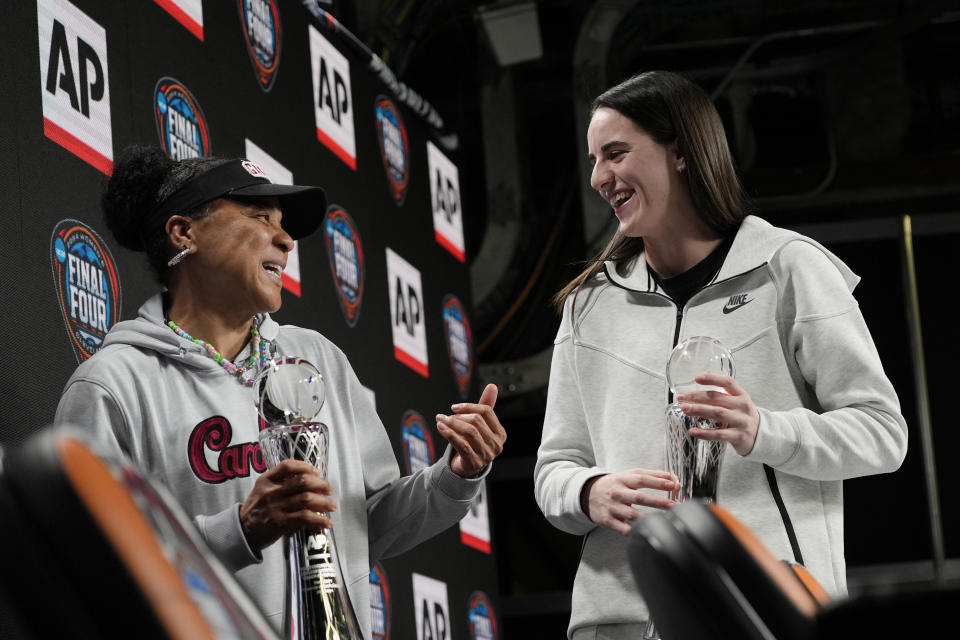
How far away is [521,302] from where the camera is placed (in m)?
6.36

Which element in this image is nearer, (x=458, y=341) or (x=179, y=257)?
(x=179, y=257)

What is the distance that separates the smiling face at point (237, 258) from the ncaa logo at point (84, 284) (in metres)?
0.35

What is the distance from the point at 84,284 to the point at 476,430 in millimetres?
976

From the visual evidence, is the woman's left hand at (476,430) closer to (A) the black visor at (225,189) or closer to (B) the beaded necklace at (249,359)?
(B) the beaded necklace at (249,359)

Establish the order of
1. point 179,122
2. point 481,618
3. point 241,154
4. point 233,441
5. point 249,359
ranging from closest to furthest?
point 233,441
point 249,359
point 179,122
point 241,154
point 481,618

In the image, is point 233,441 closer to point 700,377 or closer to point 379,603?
point 700,377

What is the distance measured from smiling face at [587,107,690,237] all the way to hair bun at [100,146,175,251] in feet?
2.56

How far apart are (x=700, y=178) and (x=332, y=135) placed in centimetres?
211

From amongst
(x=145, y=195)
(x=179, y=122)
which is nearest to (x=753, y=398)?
(x=145, y=195)

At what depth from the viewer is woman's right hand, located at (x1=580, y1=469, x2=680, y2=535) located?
5.36 feet

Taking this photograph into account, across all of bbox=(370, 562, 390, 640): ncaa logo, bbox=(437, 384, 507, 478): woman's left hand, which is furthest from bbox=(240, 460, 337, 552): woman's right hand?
bbox=(370, 562, 390, 640): ncaa logo

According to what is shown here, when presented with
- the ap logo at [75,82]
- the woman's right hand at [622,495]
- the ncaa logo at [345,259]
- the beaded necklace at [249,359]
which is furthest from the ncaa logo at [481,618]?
the woman's right hand at [622,495]

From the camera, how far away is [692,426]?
1.64 meters

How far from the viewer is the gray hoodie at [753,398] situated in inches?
68.3
